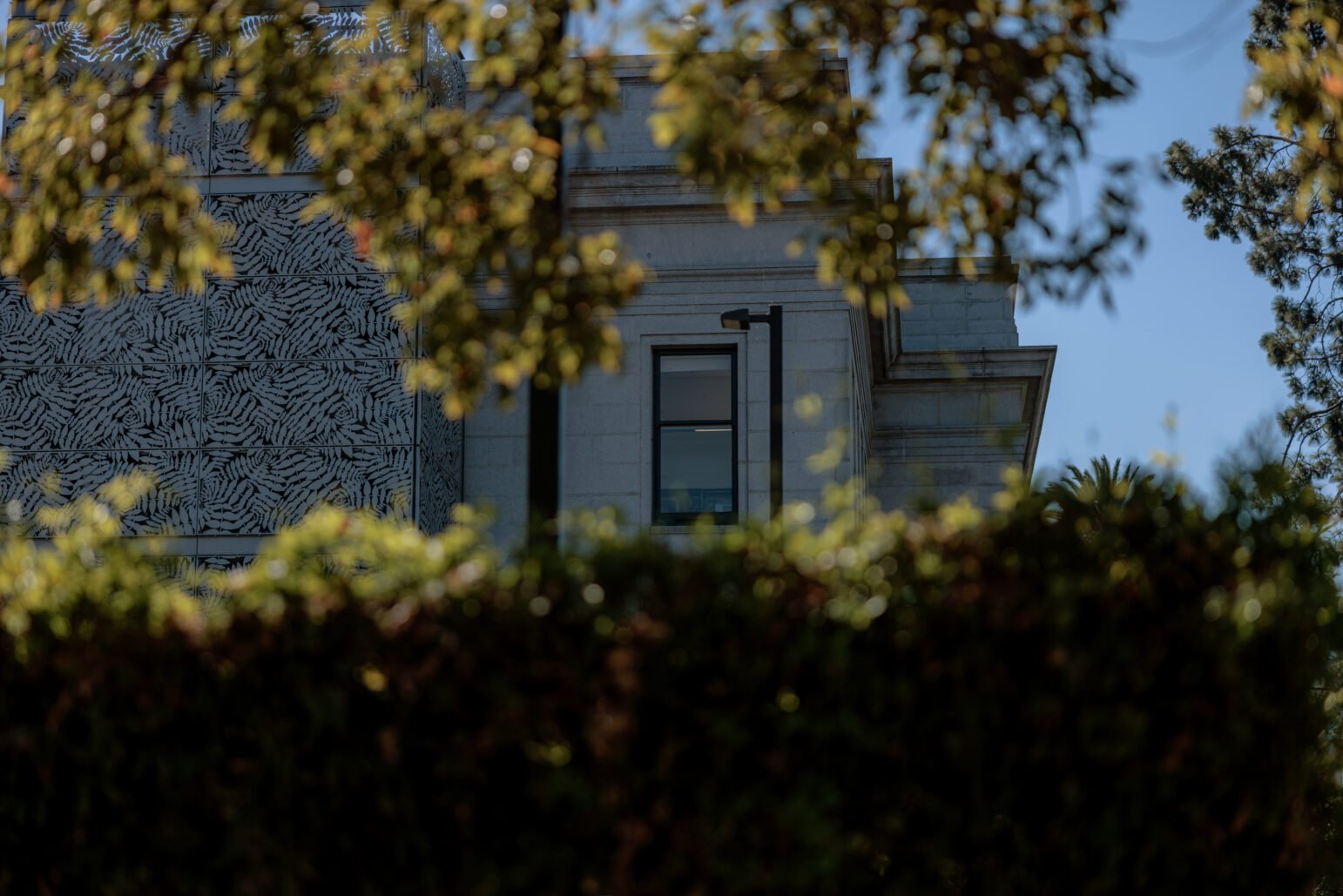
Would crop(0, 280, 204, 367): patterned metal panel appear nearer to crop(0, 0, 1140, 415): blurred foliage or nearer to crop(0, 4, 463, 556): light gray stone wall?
crop(0, 4, 463, 556): light gray stone wall

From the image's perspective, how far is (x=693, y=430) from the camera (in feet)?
59.9

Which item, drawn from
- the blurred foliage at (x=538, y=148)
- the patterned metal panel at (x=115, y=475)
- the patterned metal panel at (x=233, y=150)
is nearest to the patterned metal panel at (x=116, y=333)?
the patterned metal panel at (x=115, y=475)

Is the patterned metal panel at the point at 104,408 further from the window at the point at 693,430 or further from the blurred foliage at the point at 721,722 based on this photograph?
the blurred foliage at the point at 721,722

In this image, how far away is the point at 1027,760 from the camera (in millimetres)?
4539

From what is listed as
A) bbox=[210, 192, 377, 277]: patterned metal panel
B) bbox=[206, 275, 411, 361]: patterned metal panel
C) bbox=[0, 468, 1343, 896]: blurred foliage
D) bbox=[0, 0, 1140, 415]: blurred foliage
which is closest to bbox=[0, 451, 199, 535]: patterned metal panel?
bbox=[206, 275, 411, 361]: patterned metal panel

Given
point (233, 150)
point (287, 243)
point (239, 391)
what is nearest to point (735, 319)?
point (287, 243)

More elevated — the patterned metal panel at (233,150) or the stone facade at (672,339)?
the patterned metal panel at (233,150)

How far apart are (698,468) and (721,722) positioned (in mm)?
13917

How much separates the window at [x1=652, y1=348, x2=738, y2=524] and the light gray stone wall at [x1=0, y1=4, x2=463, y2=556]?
2522mm

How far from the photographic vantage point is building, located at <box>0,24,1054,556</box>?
17.2 m

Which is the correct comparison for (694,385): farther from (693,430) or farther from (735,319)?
(735,319)

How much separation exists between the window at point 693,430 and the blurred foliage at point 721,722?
13422 millimetres

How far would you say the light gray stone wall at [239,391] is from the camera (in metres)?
17.1

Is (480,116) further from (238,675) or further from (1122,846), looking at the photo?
(1122,846)
